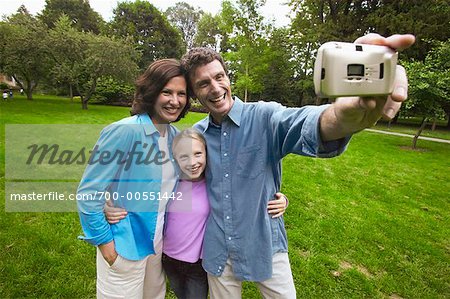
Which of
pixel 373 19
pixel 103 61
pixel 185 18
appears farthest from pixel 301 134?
pixel 185 18

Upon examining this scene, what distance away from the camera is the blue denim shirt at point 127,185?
1479 mm

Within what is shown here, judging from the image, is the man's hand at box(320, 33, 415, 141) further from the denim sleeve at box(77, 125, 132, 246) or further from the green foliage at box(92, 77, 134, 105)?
the green foliage at box(92, 77, 134, 105)

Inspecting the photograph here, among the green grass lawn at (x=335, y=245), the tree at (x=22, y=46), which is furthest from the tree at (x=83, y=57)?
the green grass lawn at (x=335, y=245)

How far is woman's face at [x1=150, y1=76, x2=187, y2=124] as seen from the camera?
65.4 inches

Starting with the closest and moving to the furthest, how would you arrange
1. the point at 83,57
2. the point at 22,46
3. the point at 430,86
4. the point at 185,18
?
the point at 430,86 < the point at 22,46 < the point at 83,57 < the point at 185,18

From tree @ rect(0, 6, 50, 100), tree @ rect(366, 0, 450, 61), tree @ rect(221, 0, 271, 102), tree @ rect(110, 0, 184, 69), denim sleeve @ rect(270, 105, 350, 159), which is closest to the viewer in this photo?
denim sleeve @ rect(270, 105, 350, 159)

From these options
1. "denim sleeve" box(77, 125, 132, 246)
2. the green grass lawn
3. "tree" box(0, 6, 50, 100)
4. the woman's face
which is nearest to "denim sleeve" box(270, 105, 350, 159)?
the woman's face

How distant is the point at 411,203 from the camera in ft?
17.7

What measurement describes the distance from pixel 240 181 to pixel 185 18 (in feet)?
133

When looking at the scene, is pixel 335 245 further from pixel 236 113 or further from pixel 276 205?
pixel 236 113

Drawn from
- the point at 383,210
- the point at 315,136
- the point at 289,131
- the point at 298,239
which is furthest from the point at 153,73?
the point at 383,210

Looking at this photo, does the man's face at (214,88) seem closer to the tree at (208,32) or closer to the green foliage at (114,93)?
the green foliage at (114,93)

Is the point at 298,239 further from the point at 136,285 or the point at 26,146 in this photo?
the point at 26,146

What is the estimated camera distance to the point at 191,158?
5.46 feet
